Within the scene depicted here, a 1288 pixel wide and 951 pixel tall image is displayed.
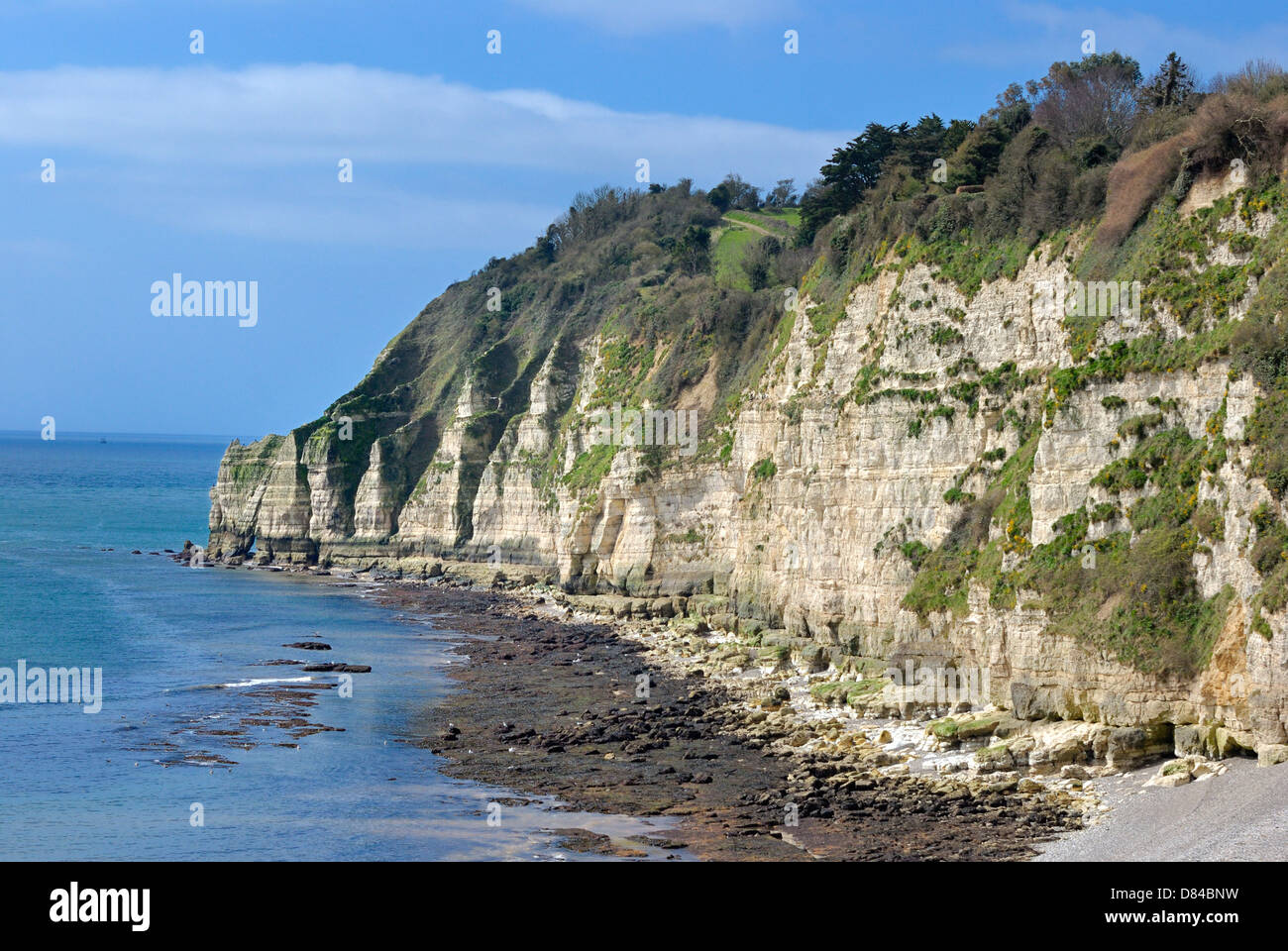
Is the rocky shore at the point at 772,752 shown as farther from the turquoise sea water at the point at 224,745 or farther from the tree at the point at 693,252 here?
the tree at the point at 693,252

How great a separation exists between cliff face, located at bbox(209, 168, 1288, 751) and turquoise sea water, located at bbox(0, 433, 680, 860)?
11.9m

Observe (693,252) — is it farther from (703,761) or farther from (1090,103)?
(703,761)

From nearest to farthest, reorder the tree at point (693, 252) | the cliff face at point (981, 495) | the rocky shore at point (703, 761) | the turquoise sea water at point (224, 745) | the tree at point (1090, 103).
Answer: the rocky shore at point (703, 761)
the cliff face at point (981, 495)
the turquoise sea water at point (224, 745)
the tree at point (1090, 103)
the tree at point (693, 252)

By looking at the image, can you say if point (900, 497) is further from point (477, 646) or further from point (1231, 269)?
point (477, 646)

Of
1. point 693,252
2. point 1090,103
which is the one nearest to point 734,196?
point 693,252

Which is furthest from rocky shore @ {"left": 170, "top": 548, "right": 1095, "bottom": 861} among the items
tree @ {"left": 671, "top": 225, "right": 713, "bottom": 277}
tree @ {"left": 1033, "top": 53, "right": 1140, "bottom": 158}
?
tree @ {"left": 671, "top": 225, "right": 713, "bottom": 277}

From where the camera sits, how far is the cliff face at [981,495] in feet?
99.7

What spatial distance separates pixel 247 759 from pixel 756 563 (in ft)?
82.1

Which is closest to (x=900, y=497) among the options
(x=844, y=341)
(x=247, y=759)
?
(x=844, y=341)

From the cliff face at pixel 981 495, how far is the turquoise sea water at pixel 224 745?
11879mm

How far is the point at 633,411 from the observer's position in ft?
246

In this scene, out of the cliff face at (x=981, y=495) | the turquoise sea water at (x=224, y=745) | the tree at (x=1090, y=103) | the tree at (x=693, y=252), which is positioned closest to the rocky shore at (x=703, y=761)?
the turquoise sea water at (x=224, y=745)

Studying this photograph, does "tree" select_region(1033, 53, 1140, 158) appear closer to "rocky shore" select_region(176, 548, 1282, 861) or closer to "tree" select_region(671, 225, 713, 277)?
"rocky shore" select_region(176, 548, 1282, 861)

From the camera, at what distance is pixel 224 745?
40.5 metres
